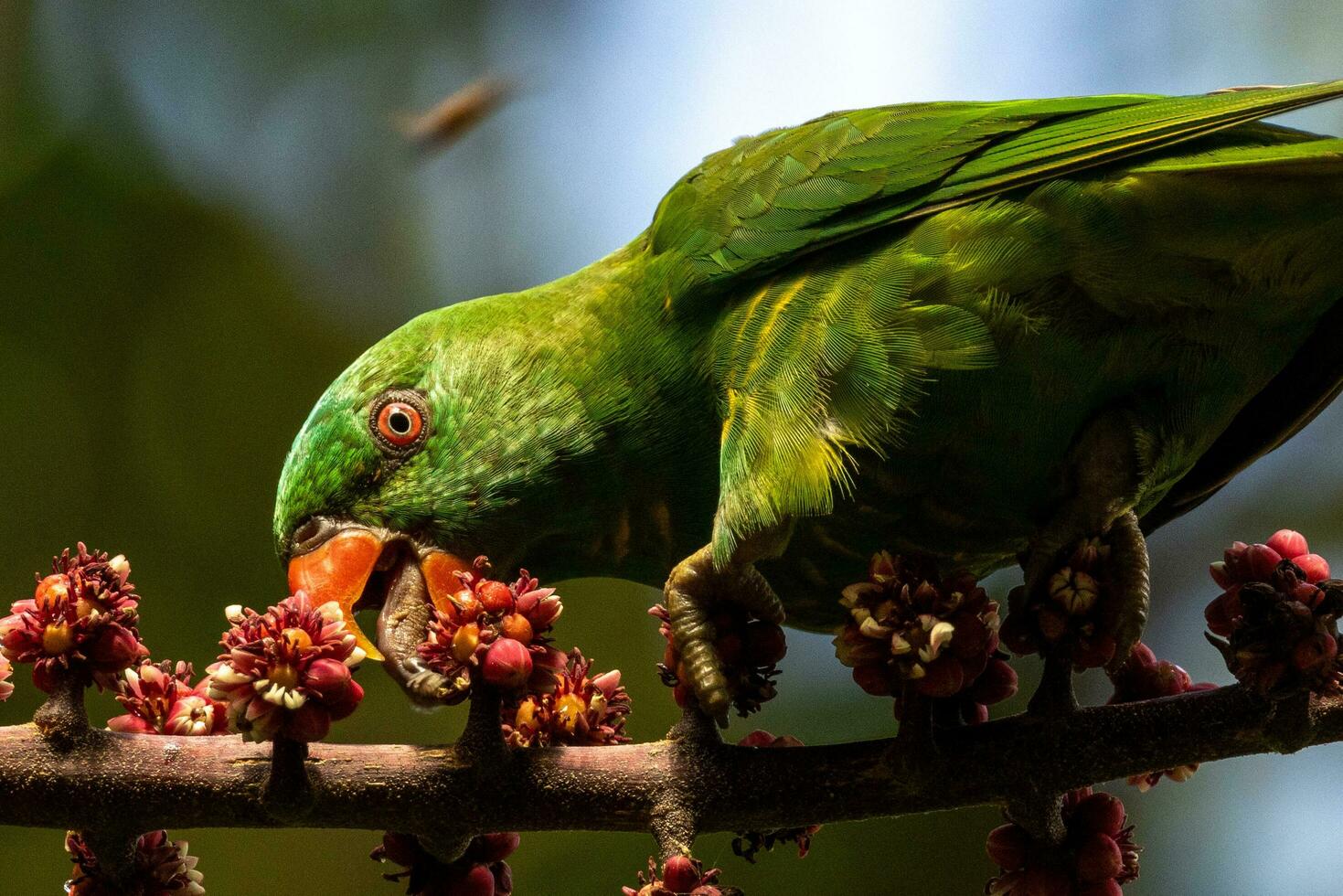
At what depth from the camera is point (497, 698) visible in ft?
8.62

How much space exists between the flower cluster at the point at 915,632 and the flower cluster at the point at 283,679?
3.27 ft

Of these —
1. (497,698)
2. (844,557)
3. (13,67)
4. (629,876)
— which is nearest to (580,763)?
(497,698)

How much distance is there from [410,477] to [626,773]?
4.10 feet

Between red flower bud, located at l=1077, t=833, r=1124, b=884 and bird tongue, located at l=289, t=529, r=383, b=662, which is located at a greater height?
bird tongue, located at l=289, t=529, r=383, b=662

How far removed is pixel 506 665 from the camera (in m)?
2.54

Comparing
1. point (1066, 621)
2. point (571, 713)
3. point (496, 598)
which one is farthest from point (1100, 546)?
point (496, 598)

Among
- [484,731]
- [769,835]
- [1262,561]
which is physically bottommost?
[769,835]

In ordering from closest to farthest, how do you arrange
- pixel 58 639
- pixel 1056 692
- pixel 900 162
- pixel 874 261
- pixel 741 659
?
pixel 58 639, pixel 1056 692, pixel 741 659, pixel 874 261, pixel 900 162

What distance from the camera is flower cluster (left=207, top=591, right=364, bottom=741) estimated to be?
2385 mm

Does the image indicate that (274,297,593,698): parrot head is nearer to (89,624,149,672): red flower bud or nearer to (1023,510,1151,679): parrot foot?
(89,624,149,672): red flower bud

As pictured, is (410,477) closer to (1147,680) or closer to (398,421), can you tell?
(398,421)

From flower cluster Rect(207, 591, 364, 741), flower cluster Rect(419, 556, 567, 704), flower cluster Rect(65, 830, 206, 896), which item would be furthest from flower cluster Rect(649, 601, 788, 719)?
flower cluster Rect(65, 830, 206, 896)

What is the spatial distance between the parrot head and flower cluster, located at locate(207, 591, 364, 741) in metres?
0.96

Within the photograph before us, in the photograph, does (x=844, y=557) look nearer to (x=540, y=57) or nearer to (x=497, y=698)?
(x=497, y=698)
